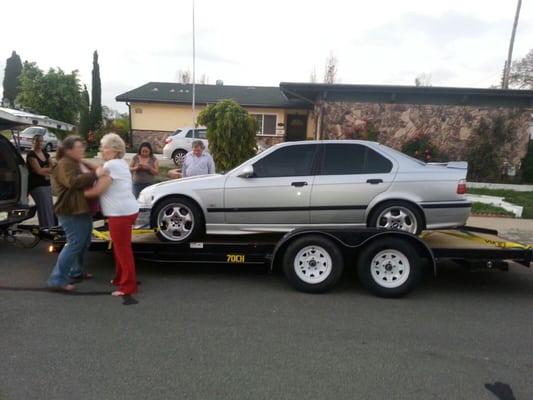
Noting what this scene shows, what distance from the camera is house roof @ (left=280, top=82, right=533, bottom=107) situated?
48.4 ft

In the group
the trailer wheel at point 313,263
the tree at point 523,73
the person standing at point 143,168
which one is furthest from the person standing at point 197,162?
the tree at point 523,73

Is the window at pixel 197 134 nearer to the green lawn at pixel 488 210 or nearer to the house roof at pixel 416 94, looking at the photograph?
the house roof at pixel 416 94

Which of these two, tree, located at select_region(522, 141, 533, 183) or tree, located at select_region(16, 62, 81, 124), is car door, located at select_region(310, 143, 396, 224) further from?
tree, located at select_region(16, 62, 81, 124)

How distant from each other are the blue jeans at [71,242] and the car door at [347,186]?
2676mm

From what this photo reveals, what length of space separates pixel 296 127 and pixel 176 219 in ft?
61.5

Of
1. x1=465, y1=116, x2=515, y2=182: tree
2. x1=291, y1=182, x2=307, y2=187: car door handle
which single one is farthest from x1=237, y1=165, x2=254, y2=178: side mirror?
x1=465, y1=116, x2=515, y2=182: tree

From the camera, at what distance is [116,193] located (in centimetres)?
470

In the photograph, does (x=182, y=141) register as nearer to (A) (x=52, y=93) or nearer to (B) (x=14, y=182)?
(B) (x=14, y=182)

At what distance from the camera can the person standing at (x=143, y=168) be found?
7141mm

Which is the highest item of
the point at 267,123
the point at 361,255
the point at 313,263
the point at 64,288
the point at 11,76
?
the point at 11,76

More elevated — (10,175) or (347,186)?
(347,186)

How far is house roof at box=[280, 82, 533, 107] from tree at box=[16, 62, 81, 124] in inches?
910

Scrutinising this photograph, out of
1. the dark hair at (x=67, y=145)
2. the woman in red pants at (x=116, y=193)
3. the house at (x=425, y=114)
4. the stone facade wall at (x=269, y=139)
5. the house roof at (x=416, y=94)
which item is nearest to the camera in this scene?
the woman in red pants at (x=116, y=193)

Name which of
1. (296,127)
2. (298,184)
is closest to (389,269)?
(298,184)
